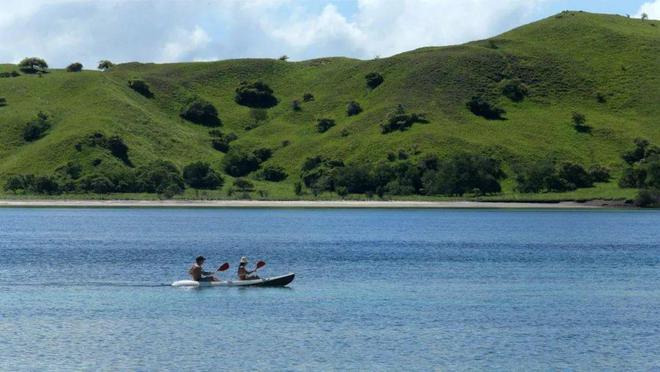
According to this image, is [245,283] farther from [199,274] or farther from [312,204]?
[312,204]

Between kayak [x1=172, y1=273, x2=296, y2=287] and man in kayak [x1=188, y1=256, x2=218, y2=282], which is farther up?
man in kayak [x1=188, y1=256, x2=218, y2=282]

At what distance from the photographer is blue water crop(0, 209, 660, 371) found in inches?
1806

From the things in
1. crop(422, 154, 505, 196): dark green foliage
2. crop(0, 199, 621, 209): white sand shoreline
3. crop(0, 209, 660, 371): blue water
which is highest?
crop(422, 154, 505, 196): dark green foliage

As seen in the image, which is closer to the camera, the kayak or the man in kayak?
the man in kayak

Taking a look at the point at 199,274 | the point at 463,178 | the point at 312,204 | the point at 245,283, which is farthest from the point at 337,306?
the point at 463,178

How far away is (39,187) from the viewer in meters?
195

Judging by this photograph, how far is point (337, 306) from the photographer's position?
6153 centimetres

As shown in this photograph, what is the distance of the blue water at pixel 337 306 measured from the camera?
151 feet

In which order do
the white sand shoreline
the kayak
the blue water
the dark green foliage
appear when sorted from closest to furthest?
1. the blue water
2. the kayak
3. the white sand shoreline
4. the dark green foliage

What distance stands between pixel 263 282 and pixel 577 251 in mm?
48766

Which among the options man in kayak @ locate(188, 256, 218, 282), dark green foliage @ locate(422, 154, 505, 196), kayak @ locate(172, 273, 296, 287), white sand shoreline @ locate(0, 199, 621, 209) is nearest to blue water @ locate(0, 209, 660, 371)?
kayak @ locate(172, 273, 296, 287)

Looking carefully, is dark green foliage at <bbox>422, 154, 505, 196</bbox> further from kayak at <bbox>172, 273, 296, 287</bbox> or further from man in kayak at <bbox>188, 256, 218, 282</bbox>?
man in kayak at <bbox>188, 256, 218, 282</bbox>

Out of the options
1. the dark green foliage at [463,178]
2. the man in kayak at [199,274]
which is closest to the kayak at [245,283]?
the man in kayak at [199,274]

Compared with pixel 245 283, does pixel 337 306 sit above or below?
below
